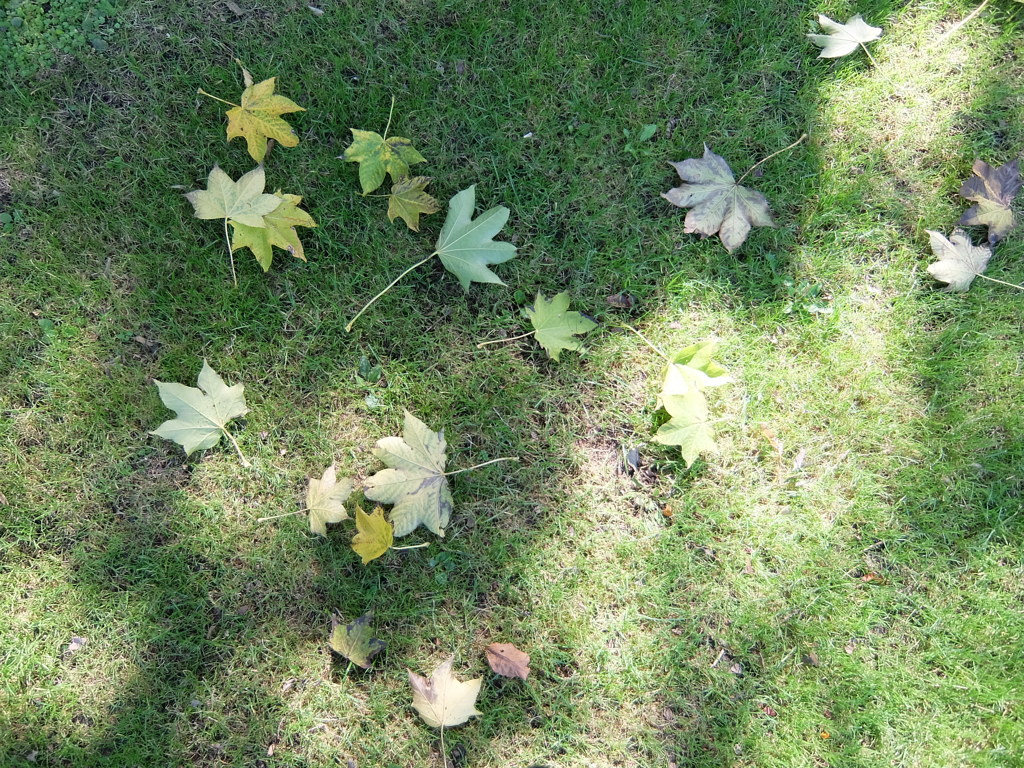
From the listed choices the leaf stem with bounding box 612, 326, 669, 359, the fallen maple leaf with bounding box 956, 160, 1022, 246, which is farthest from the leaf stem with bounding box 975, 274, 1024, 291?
the leaf stem with bounding box 612, 326, 669, 359

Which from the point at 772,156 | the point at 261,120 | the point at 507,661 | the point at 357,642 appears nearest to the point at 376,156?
the point at 261,120

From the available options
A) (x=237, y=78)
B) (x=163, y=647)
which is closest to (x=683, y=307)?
(x=237, y=78)

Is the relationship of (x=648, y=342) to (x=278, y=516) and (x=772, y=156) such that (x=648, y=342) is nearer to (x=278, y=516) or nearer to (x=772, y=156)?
(x=772, y=156)

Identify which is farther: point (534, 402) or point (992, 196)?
point (992, 196)

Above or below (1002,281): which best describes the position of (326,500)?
below

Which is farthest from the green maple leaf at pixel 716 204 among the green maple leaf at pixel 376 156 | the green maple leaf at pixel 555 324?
the green maple leaf at pixel 376 156

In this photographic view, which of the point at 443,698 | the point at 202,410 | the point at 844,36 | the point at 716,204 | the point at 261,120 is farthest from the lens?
the point at 844,36
